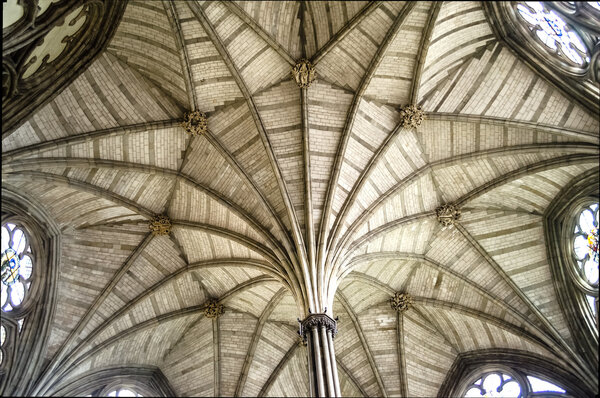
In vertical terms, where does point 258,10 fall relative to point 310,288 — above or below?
above

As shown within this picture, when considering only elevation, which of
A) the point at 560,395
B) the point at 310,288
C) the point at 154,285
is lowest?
the point at 560,395

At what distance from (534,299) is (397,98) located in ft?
22.6

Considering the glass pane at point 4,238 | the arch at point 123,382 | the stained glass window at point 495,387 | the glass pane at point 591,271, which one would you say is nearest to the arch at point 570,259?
the glass pane at point 591,271

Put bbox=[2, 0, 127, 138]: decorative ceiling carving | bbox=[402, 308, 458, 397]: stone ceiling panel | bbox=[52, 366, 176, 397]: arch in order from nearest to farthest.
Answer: bbox=[2, 0, 127, 138]: decorative ceiling carving < bbox=[52, 366, 176, 397]: arch < bbox=[402, 308, 458, 397]: stone ceiling panel

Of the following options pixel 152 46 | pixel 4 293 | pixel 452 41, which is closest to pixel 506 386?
pixel 452 41

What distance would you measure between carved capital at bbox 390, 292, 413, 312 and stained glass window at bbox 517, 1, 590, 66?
8535 millimetres

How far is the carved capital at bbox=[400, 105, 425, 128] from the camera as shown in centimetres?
1925

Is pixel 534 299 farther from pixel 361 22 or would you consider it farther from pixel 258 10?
pixel 258 10

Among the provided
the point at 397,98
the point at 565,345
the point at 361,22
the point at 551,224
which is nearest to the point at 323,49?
the point at 361,22

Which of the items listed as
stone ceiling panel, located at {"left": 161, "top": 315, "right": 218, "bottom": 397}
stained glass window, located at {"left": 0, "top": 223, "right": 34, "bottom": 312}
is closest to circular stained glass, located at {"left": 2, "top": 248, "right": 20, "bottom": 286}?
stained glass window, located at {"left": 0, "top": 223, "right": 34, "bottom": 312}

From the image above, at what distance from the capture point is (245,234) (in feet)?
65.5

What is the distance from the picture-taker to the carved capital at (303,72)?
18.7 meters

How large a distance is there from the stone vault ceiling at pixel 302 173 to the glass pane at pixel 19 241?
0.95 m

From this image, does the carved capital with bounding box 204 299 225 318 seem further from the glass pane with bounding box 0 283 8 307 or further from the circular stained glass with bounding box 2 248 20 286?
the glass pane with bounding box 0 283 8 307
